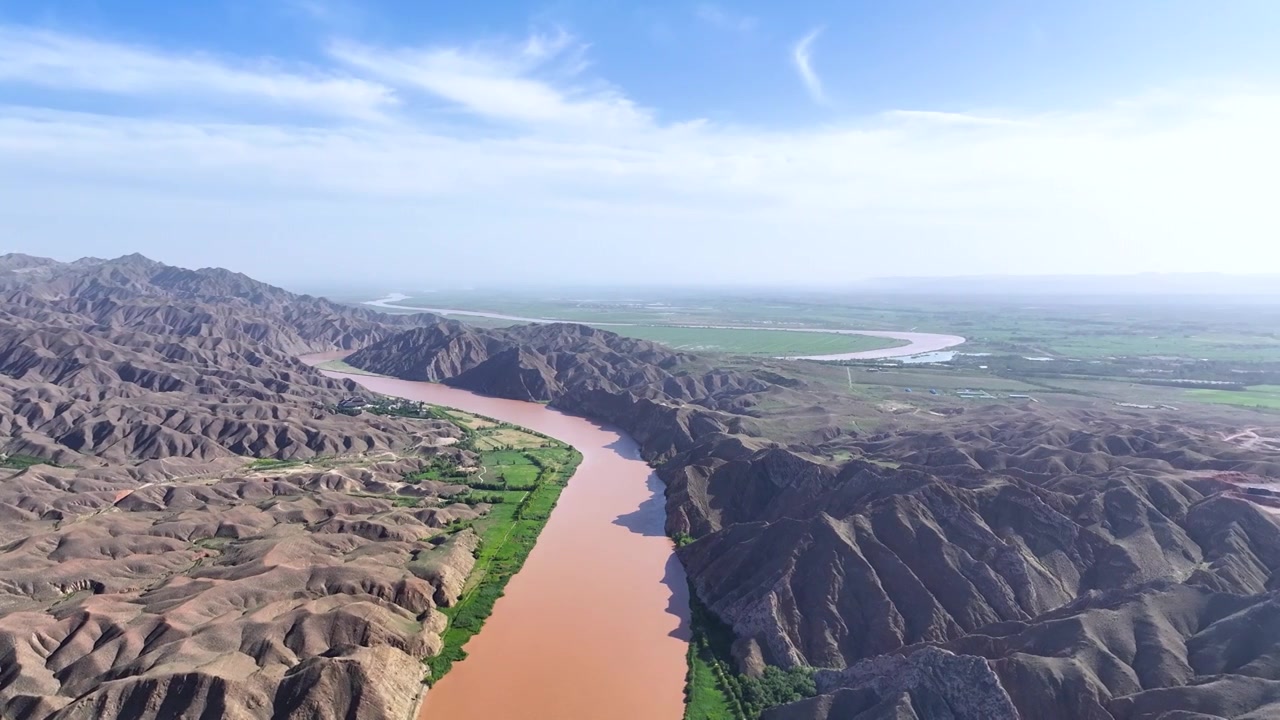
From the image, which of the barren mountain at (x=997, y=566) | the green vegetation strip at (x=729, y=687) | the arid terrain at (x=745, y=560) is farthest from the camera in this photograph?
the green vegetation strip at (x=729, y=687)

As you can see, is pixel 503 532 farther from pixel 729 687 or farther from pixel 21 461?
pixel 21 461

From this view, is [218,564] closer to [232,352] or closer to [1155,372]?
[232,352]

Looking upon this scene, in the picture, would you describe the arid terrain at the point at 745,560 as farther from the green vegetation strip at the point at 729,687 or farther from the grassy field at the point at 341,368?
the grassy field at the point at 341,368

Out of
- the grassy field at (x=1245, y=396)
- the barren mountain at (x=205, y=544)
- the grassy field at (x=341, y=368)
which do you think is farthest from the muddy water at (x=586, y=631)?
the grassy field at (x=341, y=368)

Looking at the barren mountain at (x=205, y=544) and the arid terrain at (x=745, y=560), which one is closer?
the arid terrain at (x=745, y=560)

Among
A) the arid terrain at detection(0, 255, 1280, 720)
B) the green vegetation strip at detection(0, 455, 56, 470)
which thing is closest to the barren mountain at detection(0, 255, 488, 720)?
the arid terrain at detection(0, 255, 1280, 720)

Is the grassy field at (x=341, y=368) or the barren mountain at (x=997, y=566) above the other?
the barren mountain at (x=997, y=566)
